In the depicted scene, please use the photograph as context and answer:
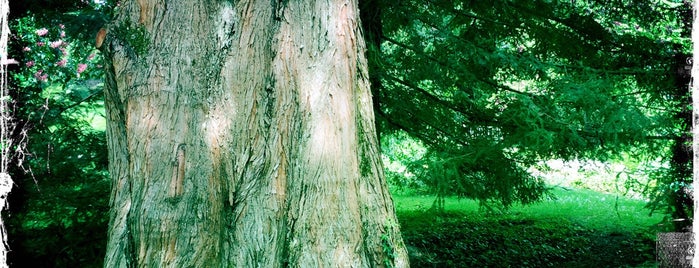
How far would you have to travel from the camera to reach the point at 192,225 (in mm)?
2760

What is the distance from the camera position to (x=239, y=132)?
2.90 m

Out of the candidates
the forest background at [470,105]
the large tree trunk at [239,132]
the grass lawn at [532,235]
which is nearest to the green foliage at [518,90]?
the forest background at [470,105]

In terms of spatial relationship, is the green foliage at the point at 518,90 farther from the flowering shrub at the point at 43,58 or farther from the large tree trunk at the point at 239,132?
the flowering shrub at the point at 43,58

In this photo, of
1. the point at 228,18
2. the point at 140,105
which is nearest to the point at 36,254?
the point at 140,105

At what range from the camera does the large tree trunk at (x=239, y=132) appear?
2766 mm

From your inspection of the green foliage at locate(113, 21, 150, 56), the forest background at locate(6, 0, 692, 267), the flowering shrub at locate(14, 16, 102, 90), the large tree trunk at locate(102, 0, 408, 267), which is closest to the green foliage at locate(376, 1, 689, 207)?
the forest background at locate(6, 0, 692, 267)

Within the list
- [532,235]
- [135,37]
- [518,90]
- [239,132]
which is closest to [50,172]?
[135,37]

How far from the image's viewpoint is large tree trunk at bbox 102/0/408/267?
2766 mm

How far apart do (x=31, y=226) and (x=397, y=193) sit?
912 centimetres

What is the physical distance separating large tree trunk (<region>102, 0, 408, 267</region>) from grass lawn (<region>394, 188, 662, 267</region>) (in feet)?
12.2

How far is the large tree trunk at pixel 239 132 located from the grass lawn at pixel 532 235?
372cm

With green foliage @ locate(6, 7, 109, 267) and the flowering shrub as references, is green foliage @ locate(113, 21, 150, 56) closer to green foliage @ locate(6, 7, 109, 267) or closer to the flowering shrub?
green foliage @ locate(6, 7, 109, 267)

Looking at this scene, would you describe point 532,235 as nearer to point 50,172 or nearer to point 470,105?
point 470,105

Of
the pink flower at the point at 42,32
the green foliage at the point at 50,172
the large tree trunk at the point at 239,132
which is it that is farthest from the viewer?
the pink flower at the point at 42,32
